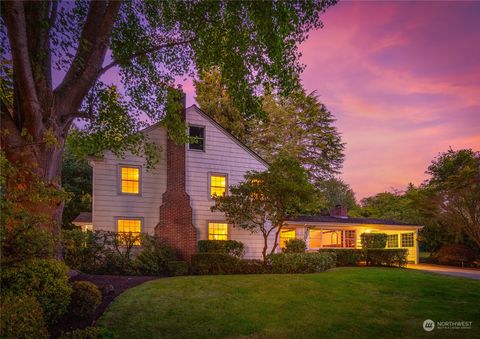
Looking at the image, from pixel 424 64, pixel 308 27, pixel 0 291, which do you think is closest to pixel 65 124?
pixel 0 291

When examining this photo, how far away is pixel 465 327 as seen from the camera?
24.0 ft

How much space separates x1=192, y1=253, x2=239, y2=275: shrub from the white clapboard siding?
12.2 feet

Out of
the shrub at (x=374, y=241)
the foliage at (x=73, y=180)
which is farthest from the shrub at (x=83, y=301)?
the foliage at (x=73, y=180)

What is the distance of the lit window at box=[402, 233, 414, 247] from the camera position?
81.3 ft

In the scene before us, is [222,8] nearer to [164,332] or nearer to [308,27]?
[308,27]

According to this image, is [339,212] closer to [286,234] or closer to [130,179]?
Result: [286,234]

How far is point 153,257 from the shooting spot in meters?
14.0

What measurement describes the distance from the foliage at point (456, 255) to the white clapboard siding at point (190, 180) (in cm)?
1428

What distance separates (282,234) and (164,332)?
654 inches

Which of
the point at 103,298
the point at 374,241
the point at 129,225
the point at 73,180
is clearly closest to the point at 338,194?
the point at 374,241

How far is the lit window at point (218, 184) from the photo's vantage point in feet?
60.7

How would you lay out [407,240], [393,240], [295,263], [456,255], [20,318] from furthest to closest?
[393,240] → [407,240] → [456,255] → [295,263] → [20,318]

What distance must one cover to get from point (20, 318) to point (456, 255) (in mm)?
25926

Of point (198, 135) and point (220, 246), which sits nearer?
point (220, 246)
